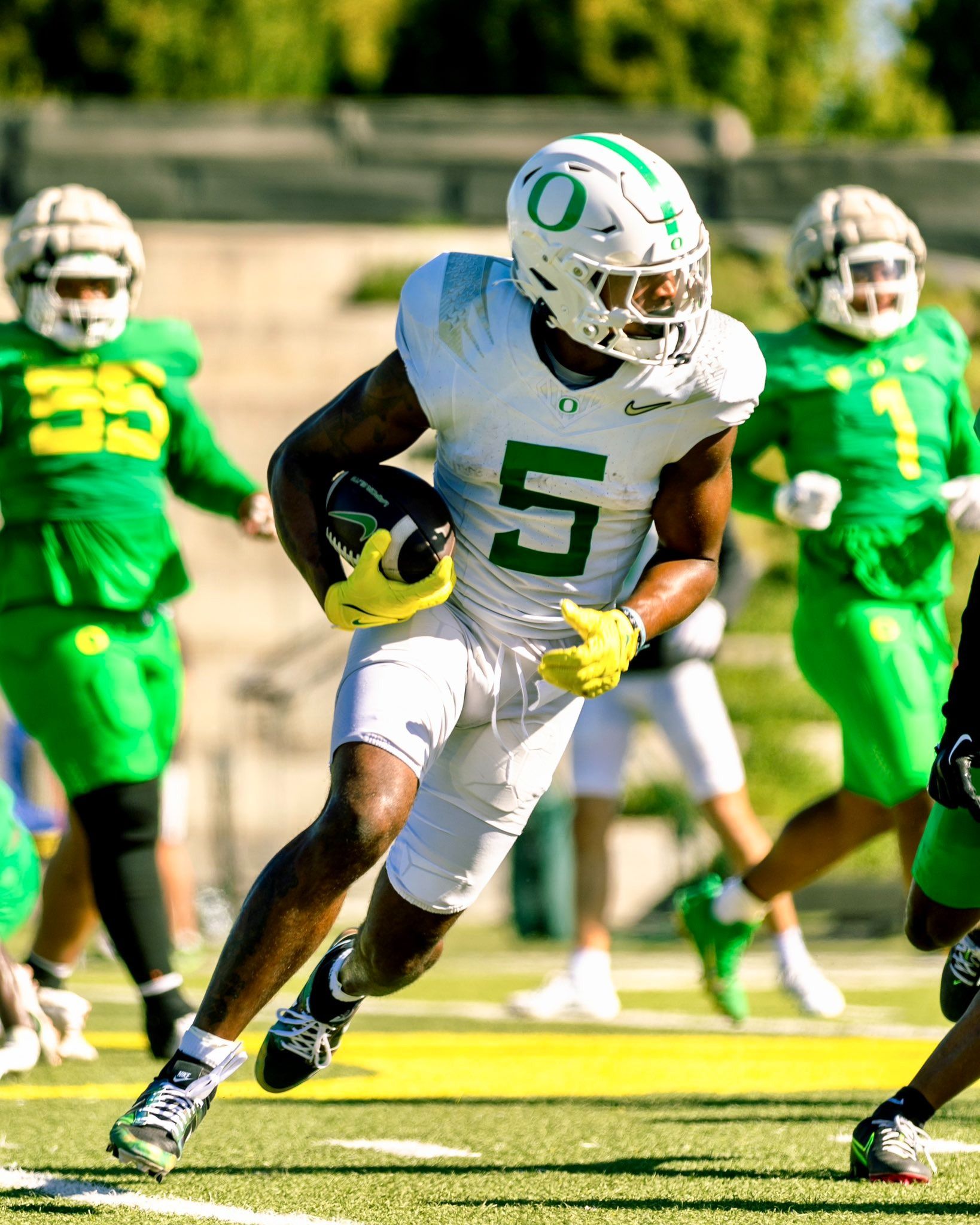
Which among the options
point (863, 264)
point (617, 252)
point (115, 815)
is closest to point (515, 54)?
point (863, 264)

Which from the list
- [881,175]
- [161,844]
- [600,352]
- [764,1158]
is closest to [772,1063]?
[764,1158]

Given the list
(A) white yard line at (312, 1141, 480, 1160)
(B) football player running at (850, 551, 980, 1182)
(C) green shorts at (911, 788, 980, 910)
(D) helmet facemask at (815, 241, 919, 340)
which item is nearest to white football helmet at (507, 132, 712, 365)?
(B) football player running at (850, 551, 980, 1182)

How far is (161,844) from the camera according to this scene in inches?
293

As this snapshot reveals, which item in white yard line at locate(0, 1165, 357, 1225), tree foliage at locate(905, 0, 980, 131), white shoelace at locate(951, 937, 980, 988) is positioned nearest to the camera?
white yard line at locate(0, 1165, 357, 1225)

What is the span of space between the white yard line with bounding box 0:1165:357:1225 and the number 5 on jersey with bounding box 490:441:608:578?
1199mm

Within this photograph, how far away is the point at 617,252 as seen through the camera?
322cm

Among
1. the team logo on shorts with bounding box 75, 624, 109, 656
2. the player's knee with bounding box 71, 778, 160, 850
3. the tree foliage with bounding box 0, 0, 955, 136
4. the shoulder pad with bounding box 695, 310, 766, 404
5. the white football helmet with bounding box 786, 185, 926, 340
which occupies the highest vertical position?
the shoulder pad with bounding box 695, 310, 766, 404

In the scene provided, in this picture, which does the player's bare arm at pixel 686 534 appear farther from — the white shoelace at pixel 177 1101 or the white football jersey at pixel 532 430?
the white shoelace at pixel 177 1101

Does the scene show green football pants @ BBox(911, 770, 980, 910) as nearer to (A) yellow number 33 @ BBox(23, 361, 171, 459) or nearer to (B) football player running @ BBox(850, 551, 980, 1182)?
(B) football player running @ BBox(850, 551, 980, 1182)

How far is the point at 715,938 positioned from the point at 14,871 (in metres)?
2.08

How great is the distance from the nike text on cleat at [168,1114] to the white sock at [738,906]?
2.28 m

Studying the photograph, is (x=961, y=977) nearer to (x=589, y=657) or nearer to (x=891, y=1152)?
(x=891, y=1152)

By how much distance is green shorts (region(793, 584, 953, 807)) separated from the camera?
15.3 ft

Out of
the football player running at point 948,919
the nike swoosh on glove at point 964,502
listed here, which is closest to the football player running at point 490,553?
the football player running at point 948,919
